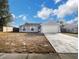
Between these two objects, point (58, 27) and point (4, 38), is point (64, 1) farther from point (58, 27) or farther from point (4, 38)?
point (4, 38)

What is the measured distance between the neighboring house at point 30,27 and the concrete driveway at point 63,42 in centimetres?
39

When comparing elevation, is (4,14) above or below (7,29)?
above

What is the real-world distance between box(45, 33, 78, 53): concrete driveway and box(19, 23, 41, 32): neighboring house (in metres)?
0.39

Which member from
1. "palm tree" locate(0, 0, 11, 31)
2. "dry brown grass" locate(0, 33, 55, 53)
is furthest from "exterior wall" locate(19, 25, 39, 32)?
"palm tree" locate(0, 0, 11, 31)

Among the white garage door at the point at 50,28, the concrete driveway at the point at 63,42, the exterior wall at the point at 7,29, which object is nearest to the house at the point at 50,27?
the white garage door at the point at 50,28

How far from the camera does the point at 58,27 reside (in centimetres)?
486

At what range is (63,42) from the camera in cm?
479

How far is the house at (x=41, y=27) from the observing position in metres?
4.77

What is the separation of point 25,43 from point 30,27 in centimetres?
51

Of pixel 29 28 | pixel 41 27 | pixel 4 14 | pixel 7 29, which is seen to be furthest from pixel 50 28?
pixel 4 14

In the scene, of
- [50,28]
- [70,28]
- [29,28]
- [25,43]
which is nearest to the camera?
[70,28]

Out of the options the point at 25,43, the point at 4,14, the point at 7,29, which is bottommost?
the point at 25,43

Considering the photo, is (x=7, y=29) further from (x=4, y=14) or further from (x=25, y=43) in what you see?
(x=25, y=43)

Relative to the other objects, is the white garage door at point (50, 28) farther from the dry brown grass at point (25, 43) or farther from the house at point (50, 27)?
the dry brown grass at point (25, 43)
